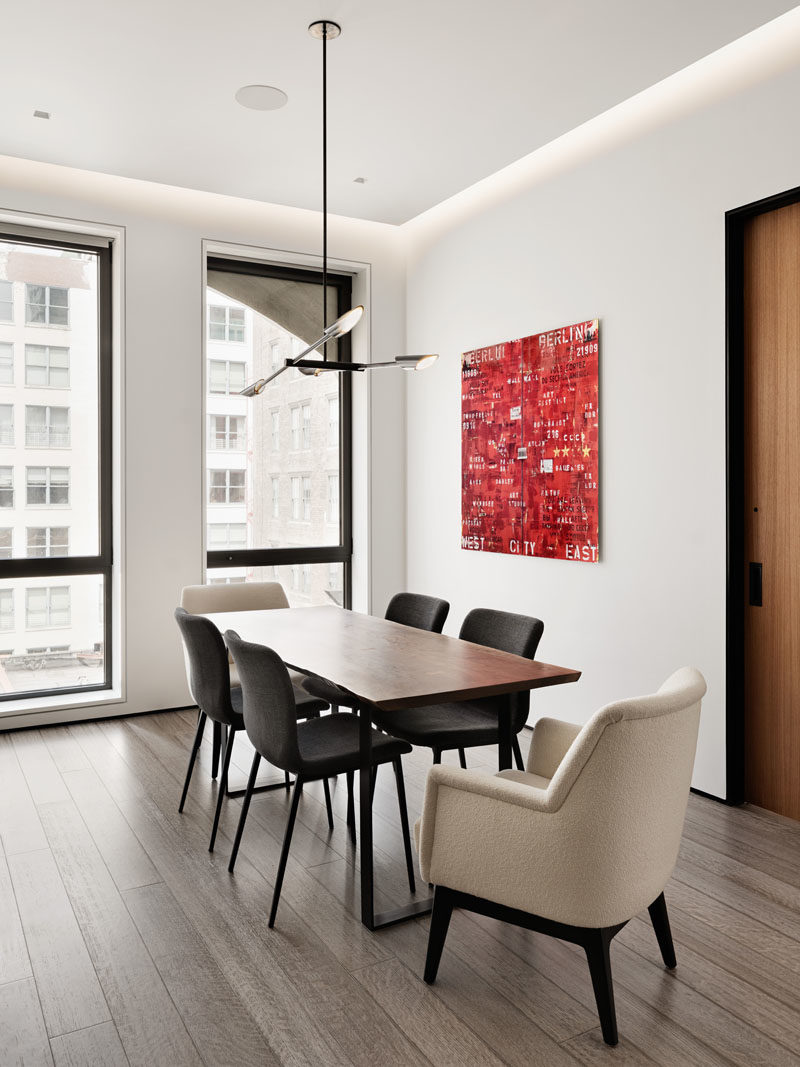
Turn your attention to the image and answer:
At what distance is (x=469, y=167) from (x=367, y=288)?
4.21 ft

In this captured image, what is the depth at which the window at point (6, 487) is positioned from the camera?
15.4 ft

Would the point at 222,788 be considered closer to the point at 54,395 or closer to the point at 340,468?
the point at 54,395

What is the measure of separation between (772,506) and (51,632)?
393cm

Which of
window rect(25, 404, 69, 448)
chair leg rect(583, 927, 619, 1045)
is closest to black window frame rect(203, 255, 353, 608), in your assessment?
window rect(25, 404, 69, 448)

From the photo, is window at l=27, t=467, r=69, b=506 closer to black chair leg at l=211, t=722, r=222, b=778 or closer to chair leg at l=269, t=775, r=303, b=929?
black chair leg at l=211, t=722, r=222, b=778

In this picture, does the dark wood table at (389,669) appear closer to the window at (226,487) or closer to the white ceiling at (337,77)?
the window at (226,487)

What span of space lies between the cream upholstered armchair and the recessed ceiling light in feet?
9.98

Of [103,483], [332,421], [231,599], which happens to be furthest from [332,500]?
[231,599]

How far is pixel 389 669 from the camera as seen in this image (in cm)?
275

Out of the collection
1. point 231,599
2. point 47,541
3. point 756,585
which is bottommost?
point 231,599

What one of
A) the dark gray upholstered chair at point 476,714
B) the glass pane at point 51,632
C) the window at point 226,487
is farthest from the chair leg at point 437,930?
the window at point 226,487

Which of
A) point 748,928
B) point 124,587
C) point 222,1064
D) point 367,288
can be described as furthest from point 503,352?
point 222,1064

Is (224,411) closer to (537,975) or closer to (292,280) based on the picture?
(292,280)

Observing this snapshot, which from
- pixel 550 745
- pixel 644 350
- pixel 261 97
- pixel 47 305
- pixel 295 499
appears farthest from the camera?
pixel 295 499
